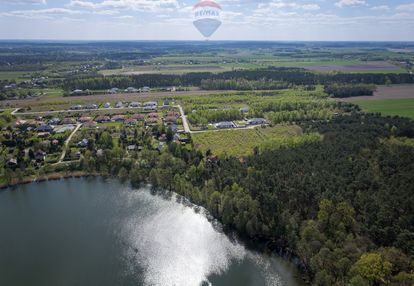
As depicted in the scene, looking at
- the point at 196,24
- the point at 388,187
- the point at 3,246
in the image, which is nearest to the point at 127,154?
the point at 3,246

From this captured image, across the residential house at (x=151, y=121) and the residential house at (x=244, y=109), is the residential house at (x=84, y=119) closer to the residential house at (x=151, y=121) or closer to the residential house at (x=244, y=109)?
the residential house at (x=151, y=121)

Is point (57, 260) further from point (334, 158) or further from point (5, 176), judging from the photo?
point (334, 158)

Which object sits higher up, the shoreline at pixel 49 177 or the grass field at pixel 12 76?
the grass field at pixel 12 76

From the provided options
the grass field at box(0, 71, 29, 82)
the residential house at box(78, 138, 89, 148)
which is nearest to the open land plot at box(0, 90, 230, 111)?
the residential house at box(78, 138, 89, 148)

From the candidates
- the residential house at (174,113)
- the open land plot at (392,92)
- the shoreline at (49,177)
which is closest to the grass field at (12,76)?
the residential house at (174,113)

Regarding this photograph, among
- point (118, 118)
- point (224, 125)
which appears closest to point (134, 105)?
point (118, 118)

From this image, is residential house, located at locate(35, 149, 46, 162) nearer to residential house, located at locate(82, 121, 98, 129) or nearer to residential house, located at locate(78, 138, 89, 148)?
residential house, located at locate(78, 138, 89, 148)

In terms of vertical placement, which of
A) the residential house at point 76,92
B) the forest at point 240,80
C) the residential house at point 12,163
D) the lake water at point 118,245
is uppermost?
the forest at point 240,80
